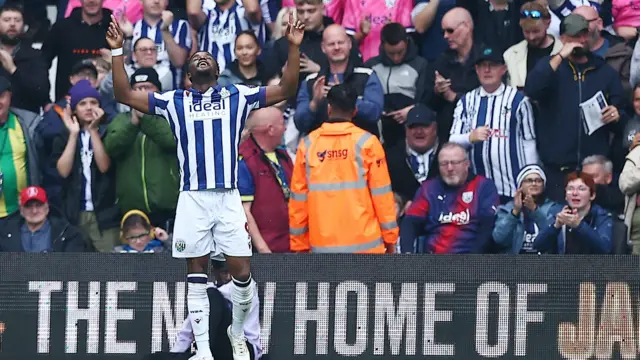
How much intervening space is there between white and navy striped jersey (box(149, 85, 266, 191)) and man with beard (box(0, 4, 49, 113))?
4262 mm

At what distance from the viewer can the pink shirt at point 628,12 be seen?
48.4 feet

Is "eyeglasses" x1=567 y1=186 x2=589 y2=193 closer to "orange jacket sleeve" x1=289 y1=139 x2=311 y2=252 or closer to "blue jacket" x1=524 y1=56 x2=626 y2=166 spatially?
"blue jacket" x1=524 y1=56 x2=626 y2=166

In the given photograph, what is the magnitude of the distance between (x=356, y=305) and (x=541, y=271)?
4.58ft

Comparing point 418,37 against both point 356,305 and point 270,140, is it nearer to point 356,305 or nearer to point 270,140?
point 270,140

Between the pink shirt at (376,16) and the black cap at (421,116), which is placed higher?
the pink shirt at (376,16)

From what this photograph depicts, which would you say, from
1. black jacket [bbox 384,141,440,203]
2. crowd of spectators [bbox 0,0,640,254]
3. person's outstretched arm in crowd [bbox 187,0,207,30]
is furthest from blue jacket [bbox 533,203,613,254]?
person's outstretched arm in crowd [bbox 187,0,207,30]

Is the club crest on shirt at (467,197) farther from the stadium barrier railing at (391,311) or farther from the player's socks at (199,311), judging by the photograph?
the player's socks at (199,311)

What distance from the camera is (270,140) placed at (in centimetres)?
1327

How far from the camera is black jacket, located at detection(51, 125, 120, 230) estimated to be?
1408cm

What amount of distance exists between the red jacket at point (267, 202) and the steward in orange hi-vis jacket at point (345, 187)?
2.25 ft

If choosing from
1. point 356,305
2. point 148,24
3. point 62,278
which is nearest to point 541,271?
point 356,305

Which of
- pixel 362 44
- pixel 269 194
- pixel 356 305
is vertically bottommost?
pixel 356 305

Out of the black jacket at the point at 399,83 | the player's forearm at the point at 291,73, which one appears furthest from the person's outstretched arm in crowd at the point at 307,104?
the player's forearm at the point at 291,73

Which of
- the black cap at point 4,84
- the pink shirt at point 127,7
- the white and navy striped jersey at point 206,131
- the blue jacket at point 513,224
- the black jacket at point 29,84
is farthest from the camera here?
the pink shirt at point 127,7
